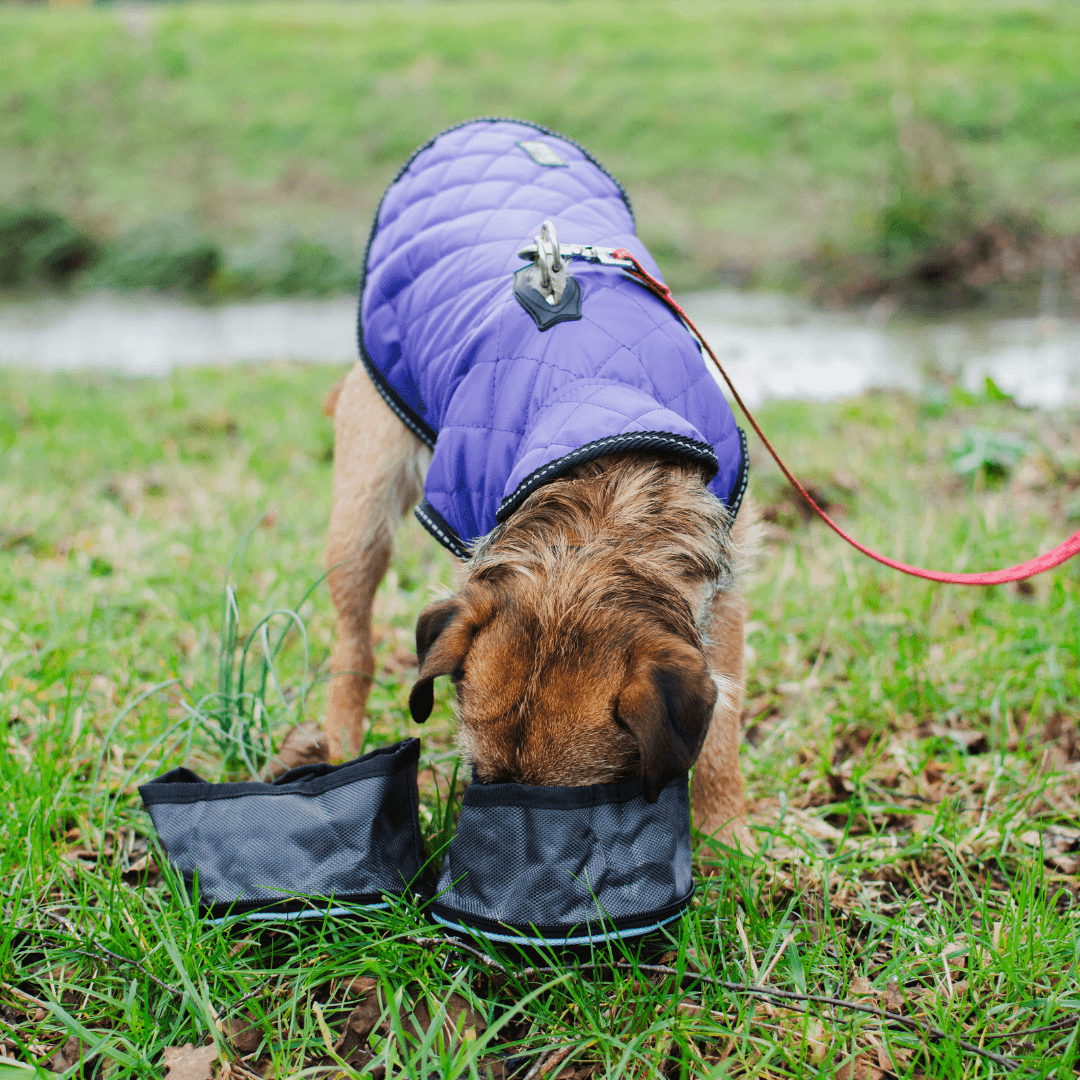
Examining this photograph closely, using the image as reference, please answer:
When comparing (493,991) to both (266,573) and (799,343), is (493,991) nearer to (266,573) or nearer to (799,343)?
(266,573)

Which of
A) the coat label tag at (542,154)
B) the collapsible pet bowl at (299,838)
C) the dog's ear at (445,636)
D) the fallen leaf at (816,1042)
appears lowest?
the fallen leaf at (816,1042)

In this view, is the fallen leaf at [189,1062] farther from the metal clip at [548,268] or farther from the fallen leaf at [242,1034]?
the metal clip at [548,268]

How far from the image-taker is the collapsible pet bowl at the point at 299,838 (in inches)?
81.3

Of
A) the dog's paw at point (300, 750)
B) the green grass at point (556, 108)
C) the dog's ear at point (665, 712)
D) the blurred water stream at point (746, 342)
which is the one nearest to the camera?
the dog's ear at point (665, 712)

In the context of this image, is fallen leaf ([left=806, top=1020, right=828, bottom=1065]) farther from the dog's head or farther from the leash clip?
the leash clip

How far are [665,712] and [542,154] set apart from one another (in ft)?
7.23

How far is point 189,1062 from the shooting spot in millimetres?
1836

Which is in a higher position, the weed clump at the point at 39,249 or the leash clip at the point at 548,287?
the leash clip at the point at 548,287

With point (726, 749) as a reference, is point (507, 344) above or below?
above

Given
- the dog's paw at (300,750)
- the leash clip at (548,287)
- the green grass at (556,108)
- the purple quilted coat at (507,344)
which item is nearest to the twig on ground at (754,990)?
the dog's paw at (300,750)

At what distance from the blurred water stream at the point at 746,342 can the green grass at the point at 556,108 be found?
1.42 meters

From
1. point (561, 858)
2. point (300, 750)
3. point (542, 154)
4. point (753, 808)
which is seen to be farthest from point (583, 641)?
point (542, 154)

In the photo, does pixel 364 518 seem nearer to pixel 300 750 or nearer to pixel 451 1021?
pixel 300 750

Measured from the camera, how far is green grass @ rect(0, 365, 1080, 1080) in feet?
6.22
